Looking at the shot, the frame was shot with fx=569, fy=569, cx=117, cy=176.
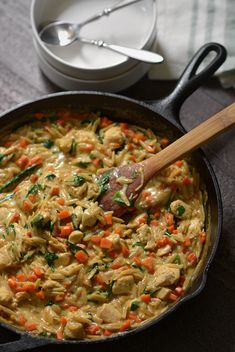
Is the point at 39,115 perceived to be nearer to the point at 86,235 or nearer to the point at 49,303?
the point at 86,235

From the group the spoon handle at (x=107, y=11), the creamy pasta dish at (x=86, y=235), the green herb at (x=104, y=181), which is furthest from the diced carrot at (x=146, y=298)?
the spoon handle at (x=107, y=11)

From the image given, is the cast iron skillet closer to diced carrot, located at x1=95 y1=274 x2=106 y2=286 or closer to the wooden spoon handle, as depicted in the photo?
the wooden spoon handle

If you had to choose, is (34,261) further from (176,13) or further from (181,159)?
(176,13)

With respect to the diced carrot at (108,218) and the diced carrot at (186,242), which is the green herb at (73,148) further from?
the diced carrot at (186,242)

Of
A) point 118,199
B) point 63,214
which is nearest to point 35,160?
point 63,214

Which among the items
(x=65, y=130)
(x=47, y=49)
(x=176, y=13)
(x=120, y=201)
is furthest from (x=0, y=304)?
(x=176, y=13)
